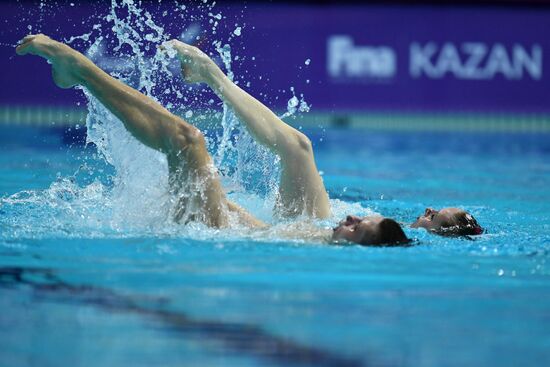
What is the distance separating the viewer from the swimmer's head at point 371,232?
3.79m

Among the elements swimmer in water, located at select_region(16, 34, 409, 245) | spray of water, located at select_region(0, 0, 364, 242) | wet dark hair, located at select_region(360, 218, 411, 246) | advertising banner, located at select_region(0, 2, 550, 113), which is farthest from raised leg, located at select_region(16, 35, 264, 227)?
advertising banner, located at select_region(0, 2, 550, 113)

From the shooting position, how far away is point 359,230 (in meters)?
3.84

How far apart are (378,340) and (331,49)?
7.36m

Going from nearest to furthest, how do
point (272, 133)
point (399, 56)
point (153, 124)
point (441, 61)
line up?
point (153, 124) < point (272, 133) < point (399, 56) < point (441, 61)

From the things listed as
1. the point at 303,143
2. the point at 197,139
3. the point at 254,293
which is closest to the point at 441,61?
the point at 303,143

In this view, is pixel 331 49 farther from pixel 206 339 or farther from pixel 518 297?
pixel 206 339

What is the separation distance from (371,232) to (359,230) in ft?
0.19

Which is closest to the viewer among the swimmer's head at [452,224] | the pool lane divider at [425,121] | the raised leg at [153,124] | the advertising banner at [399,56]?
the raised leg at [153,124]

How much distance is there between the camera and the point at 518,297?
10.7 ft

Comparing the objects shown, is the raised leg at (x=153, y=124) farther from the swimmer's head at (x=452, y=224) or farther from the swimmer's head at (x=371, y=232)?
the swimmer's head at (x=452, y=224)

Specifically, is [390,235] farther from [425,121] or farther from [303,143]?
[425,121]

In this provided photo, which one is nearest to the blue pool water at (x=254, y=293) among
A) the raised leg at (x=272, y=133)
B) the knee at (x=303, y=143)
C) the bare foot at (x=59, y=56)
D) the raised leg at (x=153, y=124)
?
the raised leg at (x=153, y=124)

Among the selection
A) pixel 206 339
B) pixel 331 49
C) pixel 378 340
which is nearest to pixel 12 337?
pixel 206 339

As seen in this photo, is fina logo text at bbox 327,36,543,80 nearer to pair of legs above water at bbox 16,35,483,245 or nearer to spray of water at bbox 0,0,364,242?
spray of water at bbox 0,0,364,242
